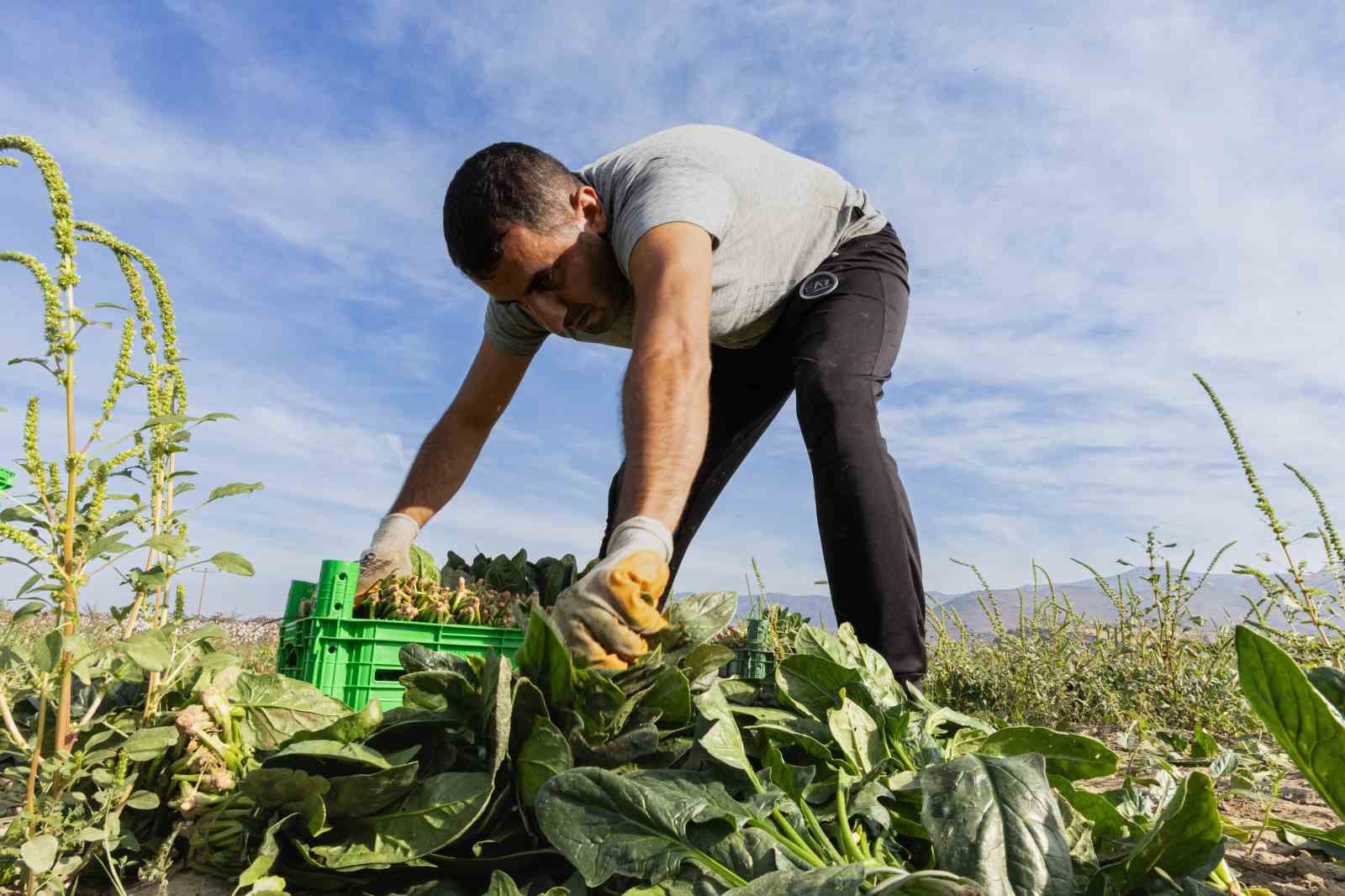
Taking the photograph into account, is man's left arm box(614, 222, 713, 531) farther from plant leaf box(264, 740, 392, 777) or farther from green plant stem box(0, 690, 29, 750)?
green plant stem box(0, 690, 29, 750)

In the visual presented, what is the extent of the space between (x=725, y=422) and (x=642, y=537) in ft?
5.70

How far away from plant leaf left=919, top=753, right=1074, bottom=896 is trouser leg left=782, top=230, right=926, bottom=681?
0.99 metres

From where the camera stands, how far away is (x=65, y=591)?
1.36 metres

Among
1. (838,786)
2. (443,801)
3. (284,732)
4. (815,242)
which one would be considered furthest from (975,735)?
(815,242)

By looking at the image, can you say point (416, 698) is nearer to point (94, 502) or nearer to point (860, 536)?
point (94, 502)

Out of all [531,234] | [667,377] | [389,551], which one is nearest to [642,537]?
[667,377]

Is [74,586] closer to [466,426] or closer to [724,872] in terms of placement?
[724,872]

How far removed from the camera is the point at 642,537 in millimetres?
1899

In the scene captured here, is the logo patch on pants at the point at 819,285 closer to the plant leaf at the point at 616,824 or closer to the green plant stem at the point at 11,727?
the plant leaf at the point at 616,824

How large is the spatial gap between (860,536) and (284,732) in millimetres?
1375

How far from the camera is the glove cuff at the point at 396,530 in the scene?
10.5 feet

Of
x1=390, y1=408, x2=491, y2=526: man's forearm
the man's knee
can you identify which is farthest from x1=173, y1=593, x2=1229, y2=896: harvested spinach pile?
x1=390, y1=408, x2=491, y2=526: man's forearm

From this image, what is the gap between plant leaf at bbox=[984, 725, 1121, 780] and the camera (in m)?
1.53

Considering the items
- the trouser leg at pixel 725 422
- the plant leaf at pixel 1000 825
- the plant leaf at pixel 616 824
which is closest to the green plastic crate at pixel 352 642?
the plant leaf at pixel 616 824
